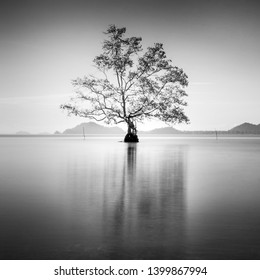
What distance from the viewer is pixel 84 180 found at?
32.6 ft

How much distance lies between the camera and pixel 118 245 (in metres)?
4.21

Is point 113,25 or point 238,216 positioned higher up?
point 113,25

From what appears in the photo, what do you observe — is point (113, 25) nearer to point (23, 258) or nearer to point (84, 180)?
point (84, 180)

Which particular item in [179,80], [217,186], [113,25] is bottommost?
[217,186]

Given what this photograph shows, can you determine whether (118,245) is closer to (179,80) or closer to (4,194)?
(4,194)

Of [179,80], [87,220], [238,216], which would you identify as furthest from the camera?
[179,80]

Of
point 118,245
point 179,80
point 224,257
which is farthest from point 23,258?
point 179,80

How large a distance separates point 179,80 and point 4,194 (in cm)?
3014

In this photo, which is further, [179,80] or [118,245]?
[179,80]

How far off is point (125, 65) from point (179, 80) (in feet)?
15.5

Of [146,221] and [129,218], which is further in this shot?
[129,218]

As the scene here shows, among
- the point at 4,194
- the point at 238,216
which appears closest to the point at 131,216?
the point at 238,216
